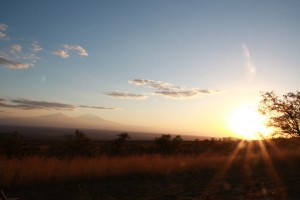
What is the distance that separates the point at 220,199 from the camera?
1107 centimetres

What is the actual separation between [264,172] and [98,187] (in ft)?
26.6

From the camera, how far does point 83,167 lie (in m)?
14.8

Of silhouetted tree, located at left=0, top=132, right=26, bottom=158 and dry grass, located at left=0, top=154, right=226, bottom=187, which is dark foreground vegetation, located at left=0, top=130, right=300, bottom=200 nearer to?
dry grass, located at left=0, top=154, right=226, bottom=187

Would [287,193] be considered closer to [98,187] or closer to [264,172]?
[264,172]

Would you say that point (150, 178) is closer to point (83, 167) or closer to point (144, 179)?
point (144, 179)

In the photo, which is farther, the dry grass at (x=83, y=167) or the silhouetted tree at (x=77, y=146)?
the silhouetted tree at (x=77, y=146)

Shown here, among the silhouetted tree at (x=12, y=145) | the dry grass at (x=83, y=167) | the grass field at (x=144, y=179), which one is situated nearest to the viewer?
the grass field at (x=144, y=179)

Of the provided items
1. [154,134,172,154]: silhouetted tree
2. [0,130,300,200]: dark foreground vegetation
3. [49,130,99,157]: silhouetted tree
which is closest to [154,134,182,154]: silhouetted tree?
[154,134,172,154]: silhouetted tree

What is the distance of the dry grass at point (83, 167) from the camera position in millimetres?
12898

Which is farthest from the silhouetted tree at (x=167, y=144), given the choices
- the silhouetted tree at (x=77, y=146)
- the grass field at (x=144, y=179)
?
the grass field at (x=144, y=179)

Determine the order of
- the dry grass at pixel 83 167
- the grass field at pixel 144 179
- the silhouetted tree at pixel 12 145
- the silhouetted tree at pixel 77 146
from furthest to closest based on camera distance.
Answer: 1. the silhouetted tree at pixel 77 146
2. the silhouetted tree at pixel 12 145
3. the dry grass at pixel 83 167
4. the grass field at pixel 144 179

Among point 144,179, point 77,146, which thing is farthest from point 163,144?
point 144,179

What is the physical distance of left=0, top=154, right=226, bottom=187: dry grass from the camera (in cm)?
1290

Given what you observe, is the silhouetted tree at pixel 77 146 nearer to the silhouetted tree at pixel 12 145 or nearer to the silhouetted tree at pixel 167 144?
the silhouetted tree at pixel 12 145
